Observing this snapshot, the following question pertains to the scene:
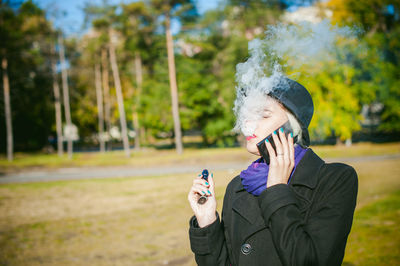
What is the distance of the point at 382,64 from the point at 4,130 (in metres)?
37.2

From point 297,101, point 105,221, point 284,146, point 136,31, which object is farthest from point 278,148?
point 136,31

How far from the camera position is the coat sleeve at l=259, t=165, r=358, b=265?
1.22 metres

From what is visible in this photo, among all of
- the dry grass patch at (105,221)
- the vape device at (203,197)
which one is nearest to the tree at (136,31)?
the dry grass patch at (105,221)

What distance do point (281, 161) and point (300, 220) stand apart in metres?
0.28

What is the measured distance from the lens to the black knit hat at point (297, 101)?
1.46 m

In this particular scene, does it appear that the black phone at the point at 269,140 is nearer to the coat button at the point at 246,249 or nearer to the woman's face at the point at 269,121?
the woman's face at the point at 269,121

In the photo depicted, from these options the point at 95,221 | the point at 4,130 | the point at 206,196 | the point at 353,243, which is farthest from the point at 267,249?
the point at 4,130

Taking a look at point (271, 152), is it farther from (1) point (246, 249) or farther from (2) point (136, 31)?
(2) point (136, 31)

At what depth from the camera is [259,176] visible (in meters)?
1.49

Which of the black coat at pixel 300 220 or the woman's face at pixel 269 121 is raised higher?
the woman's face at pixel 269 121

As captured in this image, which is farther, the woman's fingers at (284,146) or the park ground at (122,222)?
the park ground at (122,222)

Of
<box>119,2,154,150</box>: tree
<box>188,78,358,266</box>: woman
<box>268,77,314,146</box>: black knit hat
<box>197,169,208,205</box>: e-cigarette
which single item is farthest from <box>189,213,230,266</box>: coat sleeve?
<box>119,2,154,150</box>: tree

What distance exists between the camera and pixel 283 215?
4.10 ft

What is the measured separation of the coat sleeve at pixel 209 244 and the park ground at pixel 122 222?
12.8 feet
